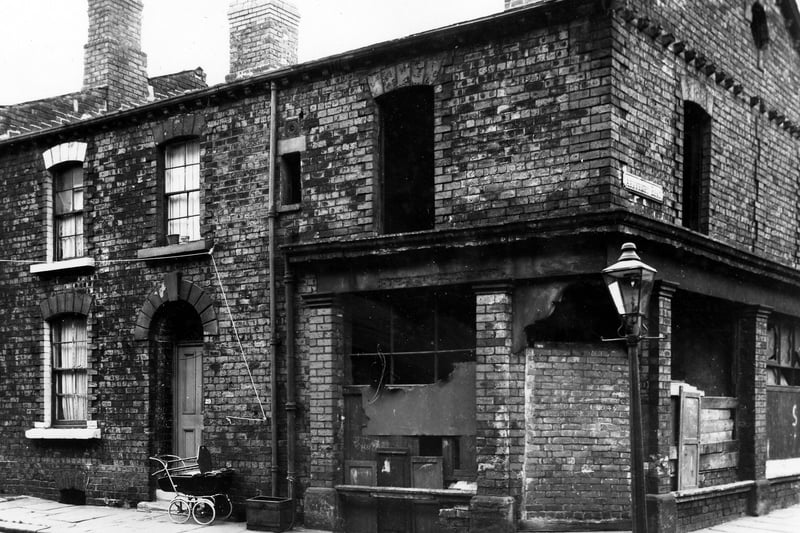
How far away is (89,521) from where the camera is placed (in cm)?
1305

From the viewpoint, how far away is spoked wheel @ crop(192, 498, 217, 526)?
12.6 m

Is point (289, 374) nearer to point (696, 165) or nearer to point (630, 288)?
point (630, 288)

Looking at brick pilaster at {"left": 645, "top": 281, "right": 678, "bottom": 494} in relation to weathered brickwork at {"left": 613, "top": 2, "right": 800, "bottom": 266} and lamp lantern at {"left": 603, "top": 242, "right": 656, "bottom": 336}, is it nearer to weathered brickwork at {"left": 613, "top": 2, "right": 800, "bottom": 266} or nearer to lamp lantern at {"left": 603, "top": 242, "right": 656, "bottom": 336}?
weathered brickwork at {"left": 613, "top": 2, "right": 800, "bottom": 266}

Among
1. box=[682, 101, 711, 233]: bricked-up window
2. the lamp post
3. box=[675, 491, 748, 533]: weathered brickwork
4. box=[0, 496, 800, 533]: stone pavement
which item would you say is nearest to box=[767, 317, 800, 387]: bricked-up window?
box=[0, 496, 800, 533]: stone pavement

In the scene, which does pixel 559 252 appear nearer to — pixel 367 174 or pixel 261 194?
pixel 367 174

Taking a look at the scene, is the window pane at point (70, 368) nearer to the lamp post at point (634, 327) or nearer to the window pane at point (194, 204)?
the window pane at point (194, 204)

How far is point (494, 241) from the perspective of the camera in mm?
10617

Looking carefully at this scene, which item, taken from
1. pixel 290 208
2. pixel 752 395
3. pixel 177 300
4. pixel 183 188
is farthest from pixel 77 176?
pixel 752 395

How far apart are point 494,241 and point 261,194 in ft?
13.6

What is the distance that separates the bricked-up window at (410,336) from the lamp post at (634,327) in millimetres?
3658

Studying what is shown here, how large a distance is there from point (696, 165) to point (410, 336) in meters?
4.61

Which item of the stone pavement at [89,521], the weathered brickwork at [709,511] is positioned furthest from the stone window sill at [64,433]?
the weathered brickwork at [709,511]

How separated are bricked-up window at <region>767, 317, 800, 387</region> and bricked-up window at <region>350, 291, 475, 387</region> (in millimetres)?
5767

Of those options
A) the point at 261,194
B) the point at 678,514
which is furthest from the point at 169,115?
the point at 678,514
